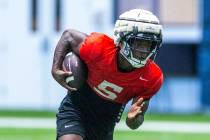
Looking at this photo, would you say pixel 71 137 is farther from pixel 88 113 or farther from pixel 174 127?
pixel 174 127

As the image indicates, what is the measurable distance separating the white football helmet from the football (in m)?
→ 0.34

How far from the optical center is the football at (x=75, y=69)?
7.33 m

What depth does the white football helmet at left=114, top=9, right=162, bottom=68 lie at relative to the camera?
281 inches

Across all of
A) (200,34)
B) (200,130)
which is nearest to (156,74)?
(200,130)

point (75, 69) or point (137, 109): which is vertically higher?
point (75, 69)

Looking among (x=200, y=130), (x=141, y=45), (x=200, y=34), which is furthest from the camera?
(x=200, y=34)

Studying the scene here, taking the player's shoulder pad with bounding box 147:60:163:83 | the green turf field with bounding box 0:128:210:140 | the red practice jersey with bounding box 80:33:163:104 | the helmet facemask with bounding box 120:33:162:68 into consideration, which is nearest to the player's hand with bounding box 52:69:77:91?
the red practice jersey with bounding box 80:33:163:104

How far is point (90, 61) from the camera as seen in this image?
24.1 ft

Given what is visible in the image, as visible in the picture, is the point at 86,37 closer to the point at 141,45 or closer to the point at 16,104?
the point at 141,45

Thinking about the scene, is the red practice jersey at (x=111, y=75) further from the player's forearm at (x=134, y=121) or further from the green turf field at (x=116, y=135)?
the green turf field at (x=116, y=135)

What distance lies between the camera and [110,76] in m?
7.38

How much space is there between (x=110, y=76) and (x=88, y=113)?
14.6 inches

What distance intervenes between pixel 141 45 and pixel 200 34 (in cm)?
1043

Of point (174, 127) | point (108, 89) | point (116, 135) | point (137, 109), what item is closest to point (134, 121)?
point (137, 109)
